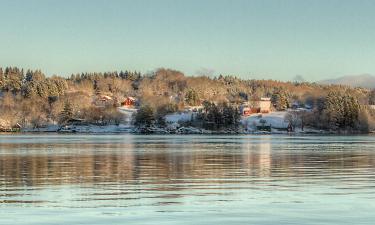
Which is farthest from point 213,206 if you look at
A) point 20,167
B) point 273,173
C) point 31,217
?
point 20,167

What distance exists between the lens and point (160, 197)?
29.8 m

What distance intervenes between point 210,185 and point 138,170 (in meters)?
12.2

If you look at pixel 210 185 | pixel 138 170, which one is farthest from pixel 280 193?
pixel 138 170

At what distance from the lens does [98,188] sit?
34.0m

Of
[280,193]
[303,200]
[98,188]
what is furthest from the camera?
[98,188]

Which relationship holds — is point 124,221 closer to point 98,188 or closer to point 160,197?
point 160,197

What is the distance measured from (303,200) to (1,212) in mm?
12290

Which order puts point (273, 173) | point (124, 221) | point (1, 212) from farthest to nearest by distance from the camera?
point (273, 173), point (1, 212), point (124, 221)

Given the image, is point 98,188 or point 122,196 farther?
point 98,188

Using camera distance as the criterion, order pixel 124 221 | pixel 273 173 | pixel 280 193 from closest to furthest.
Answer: pixel 124 221 < pixel 280 193 < pixel 273 173

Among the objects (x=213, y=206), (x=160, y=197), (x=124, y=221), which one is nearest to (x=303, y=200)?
(x=213, y=206)

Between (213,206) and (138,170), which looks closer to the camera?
(213,206)

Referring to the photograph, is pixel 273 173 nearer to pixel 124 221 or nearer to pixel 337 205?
pixel 337 205

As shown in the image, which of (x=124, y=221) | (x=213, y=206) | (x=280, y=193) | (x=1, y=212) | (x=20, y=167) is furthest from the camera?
(x=20, y=167)
